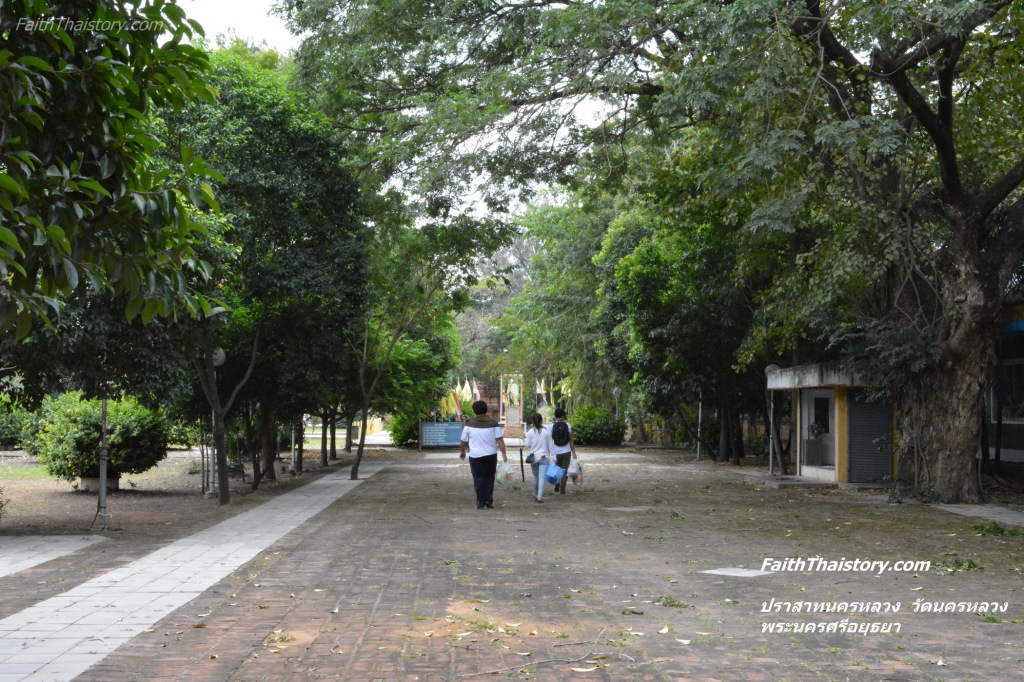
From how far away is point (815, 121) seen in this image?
14977 millimetres

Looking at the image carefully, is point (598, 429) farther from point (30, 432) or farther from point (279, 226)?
point (279, 226)

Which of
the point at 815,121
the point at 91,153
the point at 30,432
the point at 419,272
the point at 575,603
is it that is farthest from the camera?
the point at 30,432

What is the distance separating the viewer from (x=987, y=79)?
15.2m

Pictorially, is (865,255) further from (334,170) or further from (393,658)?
(393,658)

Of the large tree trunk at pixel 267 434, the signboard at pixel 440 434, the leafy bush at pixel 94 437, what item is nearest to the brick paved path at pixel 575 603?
the leafy bush at pixel 94 437

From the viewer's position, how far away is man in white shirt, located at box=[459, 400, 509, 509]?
15211 mm

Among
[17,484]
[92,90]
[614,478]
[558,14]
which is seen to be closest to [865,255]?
[558,14]

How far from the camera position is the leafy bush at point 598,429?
156 ft

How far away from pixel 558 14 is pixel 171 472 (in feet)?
62.6

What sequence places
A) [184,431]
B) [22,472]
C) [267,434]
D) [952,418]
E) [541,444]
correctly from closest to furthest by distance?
[952,418] → [541,444] → [184,431] → [267,434] → [22,472]

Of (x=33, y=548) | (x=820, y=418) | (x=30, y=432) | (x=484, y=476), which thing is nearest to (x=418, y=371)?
(x=30, y=432)

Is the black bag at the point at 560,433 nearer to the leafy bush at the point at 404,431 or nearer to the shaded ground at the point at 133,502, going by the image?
the shaded ground at the point at 133,502

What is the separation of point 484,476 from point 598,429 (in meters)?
32.5

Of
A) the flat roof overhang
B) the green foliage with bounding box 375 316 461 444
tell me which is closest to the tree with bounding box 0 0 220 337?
the flat roof overhang
